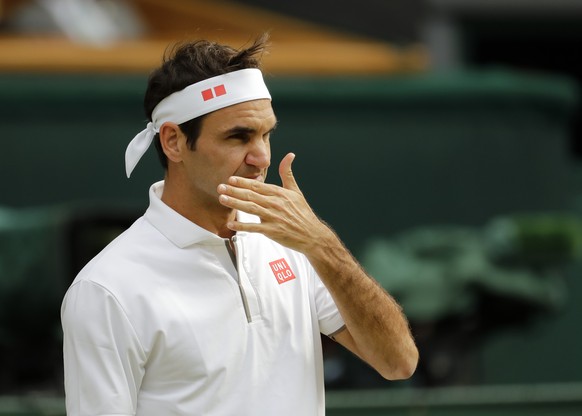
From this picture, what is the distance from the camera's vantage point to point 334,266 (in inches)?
132

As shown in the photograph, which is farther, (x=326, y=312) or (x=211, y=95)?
(x=326, y=312)

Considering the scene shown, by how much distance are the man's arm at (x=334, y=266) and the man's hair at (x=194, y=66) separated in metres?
0.27

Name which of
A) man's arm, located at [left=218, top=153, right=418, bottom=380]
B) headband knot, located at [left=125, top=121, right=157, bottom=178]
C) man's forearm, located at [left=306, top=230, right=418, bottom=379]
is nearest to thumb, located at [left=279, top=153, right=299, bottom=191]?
A: man's arm, located at [left=218, top=153, right=418, bottom=380]

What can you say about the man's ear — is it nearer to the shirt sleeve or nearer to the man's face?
the man's face

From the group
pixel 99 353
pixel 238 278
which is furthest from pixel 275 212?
pixel 99 353

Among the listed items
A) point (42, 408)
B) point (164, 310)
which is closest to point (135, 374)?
point (164, 310)

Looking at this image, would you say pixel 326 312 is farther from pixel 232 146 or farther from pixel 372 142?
pixel 372 142

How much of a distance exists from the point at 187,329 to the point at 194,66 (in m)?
0.65

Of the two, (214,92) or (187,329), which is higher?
(214,92)

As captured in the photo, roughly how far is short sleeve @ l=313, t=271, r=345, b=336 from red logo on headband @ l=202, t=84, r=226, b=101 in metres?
0.53


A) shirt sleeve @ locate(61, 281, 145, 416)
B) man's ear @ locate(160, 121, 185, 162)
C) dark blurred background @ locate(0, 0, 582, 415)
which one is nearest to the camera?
shirt sleeve @ locate(61, 281, 145, 416)

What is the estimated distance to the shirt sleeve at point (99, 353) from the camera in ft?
10.8

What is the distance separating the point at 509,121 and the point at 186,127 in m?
6.68

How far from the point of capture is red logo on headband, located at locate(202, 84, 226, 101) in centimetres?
346
